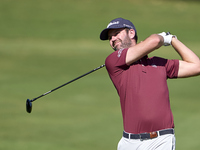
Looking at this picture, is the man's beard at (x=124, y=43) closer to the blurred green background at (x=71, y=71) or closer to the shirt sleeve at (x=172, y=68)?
the shirt sleeve at (x=172, y=68)

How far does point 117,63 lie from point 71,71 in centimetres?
1043

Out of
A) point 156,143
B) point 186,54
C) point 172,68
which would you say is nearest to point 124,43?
point 172,68

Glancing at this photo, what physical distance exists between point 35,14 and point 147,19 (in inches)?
200

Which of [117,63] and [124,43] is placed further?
[124,43]

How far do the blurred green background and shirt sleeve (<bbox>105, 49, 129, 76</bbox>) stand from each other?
174 inches

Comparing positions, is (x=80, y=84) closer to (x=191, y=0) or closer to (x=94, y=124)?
(x=94, y=124)

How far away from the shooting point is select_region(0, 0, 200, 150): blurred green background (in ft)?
33.8

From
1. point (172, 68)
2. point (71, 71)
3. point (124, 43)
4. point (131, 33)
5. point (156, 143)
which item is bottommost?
point (156, 143)

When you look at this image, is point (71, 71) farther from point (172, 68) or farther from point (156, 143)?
point (156, 143)

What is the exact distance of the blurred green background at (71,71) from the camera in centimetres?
1030

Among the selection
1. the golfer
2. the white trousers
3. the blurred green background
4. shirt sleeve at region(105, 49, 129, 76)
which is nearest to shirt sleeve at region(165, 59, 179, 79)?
the golfer

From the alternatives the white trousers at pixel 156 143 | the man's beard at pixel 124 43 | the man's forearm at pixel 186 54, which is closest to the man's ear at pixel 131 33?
the man's beard at pixel 124 43

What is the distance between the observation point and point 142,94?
5102 mm

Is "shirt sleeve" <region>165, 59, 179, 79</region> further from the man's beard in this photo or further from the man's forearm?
the man's beard
